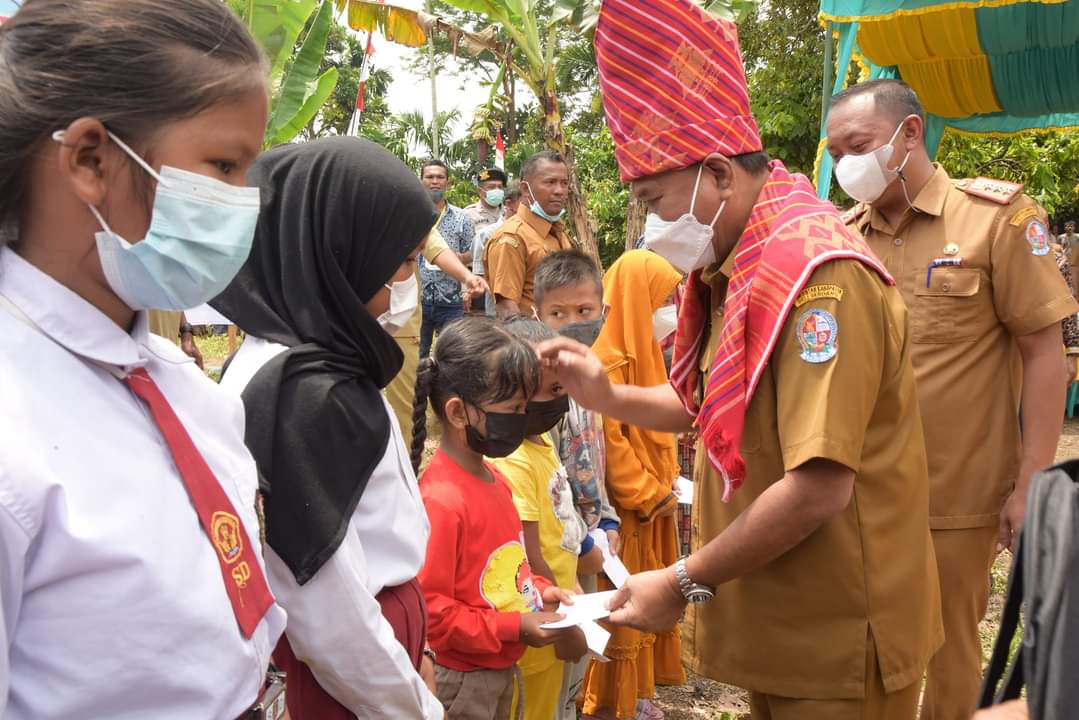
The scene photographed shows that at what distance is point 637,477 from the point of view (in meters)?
3.40

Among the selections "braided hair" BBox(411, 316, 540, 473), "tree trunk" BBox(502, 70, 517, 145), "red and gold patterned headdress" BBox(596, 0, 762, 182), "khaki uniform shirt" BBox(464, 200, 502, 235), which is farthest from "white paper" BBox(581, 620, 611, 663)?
"tree trunk" BBox(502, 70, 517, 145)

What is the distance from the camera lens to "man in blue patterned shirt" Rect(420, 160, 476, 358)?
707 centimetres

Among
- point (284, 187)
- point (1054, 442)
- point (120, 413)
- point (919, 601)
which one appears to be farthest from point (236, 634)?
point (1054, 442)

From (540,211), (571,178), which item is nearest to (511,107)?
(571,178)

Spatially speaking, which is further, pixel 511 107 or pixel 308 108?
pixel 511 107

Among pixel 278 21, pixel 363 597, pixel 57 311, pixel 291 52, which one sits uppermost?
pixel 278 21

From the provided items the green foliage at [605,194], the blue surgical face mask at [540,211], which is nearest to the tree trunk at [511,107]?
the green foliage at [605,194]

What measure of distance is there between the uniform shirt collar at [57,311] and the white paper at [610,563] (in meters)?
1.86

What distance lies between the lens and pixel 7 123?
1015 mm

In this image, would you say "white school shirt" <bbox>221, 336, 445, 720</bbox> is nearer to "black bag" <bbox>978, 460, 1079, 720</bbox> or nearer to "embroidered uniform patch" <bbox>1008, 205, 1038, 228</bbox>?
"black bag" <bbox>978, 460, 1079, 720</bbox>

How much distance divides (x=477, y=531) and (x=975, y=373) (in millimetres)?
1765

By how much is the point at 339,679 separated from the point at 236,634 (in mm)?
524

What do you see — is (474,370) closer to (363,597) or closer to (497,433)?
(497,433)

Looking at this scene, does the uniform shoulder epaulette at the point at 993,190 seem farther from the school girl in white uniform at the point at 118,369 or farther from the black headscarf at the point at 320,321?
the school girl in white uniform at the point at 118,369
